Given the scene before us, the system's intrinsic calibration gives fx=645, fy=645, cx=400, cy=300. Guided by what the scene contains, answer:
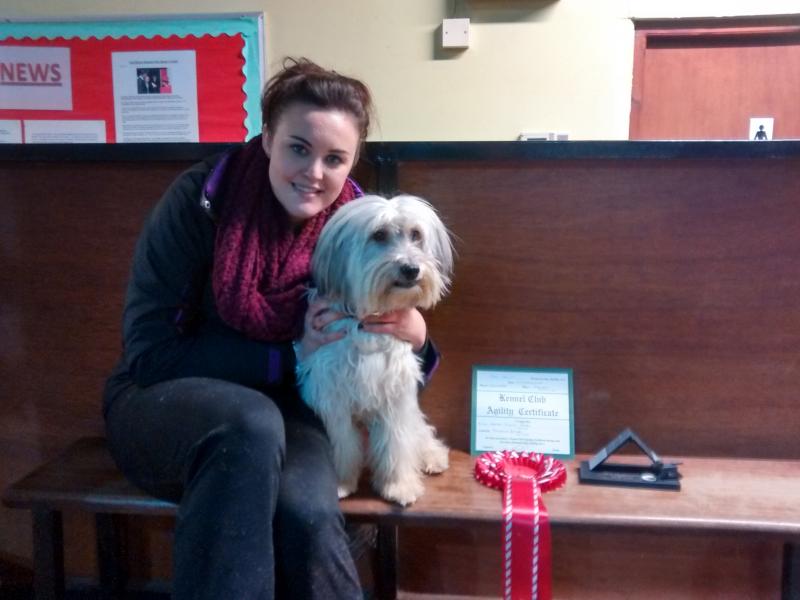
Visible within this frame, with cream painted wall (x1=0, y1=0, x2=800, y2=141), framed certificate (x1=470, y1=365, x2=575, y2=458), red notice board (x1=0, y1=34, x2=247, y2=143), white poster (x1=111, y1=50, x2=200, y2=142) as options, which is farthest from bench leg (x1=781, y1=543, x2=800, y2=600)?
white poster (x1=111, y1=50, x2=200, y2=142)

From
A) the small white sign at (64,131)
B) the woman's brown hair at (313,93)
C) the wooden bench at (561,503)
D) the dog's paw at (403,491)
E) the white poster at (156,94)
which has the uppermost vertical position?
the white poster at (156,94)

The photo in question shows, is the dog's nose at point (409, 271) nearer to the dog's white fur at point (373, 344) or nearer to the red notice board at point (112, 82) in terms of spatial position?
the dog's white fur at point (373, 344)

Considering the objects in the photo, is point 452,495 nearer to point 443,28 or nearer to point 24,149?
point 24,149

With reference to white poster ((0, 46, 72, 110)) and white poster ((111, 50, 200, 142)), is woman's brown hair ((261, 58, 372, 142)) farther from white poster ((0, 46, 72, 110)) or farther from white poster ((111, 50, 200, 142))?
white poster ((0, 46, 72, 110))

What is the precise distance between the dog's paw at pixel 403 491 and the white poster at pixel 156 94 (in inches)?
94.5

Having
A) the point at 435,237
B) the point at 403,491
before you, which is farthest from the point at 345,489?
the point at 435,237

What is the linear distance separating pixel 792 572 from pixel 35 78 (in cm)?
348

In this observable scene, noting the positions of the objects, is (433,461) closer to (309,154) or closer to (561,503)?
(561,503)

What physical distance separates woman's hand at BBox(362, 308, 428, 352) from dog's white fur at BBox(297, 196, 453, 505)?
0.01 meters

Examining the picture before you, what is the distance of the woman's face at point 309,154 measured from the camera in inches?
45.4

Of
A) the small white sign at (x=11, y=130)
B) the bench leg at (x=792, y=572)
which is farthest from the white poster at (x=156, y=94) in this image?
the bench leg at (x=792, y=572)

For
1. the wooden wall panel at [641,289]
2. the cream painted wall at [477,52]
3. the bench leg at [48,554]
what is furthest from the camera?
the cream painted wall at [477,52]

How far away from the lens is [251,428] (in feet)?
3.24

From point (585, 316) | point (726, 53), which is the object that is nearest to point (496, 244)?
point (585, 316)
